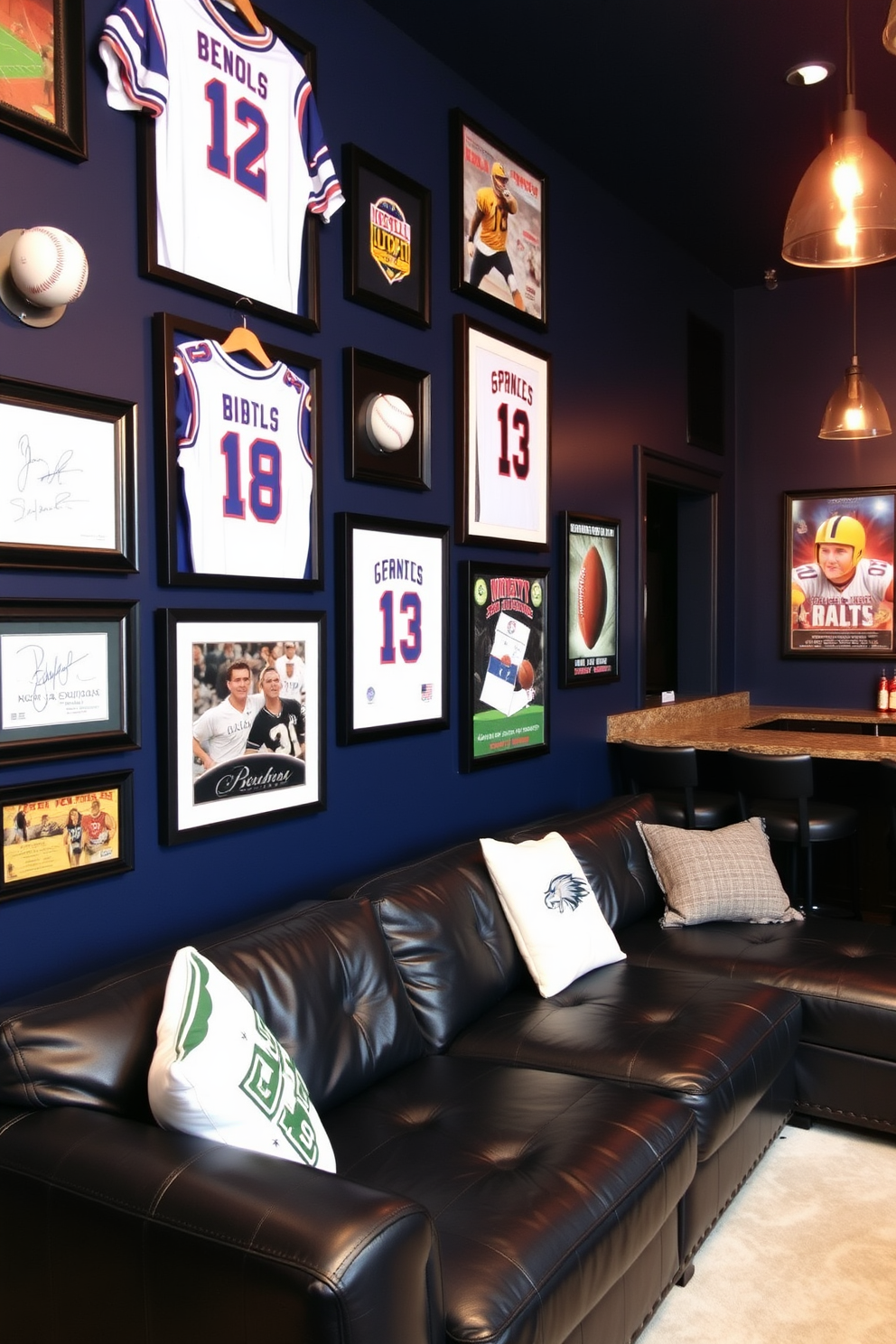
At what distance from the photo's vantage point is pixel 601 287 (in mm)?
4668

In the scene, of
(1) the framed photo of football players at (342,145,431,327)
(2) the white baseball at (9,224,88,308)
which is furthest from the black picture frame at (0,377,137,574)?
(1) the framed photo of football players at (342,145,431,327)

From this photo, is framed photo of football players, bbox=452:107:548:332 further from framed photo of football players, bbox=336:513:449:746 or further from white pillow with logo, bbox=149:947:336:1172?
white pillow with logo, bbox=149:947:336:1172

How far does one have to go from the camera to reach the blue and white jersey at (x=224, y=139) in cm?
241

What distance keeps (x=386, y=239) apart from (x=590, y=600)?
1.85m

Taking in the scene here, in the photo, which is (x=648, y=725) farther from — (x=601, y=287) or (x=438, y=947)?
(x=438, y=947)

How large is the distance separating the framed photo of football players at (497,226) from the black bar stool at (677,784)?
1782mm

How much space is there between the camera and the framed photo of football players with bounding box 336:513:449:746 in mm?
3123

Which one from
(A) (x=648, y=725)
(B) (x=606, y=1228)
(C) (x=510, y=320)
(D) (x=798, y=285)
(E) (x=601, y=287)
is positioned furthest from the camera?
(D) (x=798, y=285)

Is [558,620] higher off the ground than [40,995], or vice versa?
[558,620]

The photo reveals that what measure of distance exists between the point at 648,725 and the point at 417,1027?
2824 millimetres

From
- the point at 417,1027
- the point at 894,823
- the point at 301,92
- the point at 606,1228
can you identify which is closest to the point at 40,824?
the point at 417,1027

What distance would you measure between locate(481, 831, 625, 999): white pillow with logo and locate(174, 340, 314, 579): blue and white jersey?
103cm

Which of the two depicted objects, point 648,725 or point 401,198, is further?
point 648,725

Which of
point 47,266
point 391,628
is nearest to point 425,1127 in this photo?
point 391,628
